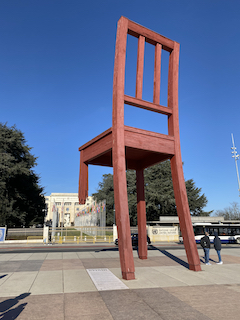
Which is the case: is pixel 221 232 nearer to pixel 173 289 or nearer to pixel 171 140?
pixel 171 140

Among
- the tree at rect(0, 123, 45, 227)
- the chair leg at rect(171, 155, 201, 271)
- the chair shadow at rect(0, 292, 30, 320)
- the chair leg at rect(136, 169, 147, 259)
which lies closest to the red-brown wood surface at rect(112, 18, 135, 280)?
the chair leg at rect(171, 155, 201, 271)

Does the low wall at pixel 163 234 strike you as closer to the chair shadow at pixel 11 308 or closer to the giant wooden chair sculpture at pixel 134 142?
the giant wooden chair sculpture at pixel 134 142

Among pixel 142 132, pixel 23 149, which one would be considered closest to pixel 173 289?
pixel 142 132

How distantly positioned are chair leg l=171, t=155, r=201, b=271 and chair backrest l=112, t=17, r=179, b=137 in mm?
1817

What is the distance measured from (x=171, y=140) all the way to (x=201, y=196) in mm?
48474

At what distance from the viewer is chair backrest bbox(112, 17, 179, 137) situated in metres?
9.73

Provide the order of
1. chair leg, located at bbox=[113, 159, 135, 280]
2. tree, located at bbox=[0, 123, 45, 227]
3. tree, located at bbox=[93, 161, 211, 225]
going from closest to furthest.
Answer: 1. chair leg, located at bbox=[113, 159, 135, 280]
2. tree, located at bbox=[0, 123, 45, 227]
3. tree, located at bbox=[93, 161, 211, 225]

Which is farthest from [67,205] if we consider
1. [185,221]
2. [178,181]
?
[185,221]

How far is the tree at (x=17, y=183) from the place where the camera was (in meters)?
39.5

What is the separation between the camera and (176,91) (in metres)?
11.5

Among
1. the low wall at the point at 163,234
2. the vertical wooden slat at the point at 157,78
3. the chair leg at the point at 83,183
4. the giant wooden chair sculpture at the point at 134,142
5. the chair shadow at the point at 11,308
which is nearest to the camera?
the chair shadow at the point at 11,308

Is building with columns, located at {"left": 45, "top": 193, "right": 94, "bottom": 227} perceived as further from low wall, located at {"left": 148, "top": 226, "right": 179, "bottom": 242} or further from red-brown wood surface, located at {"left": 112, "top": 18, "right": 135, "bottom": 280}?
red-brown wood surface, located at {"left": 112, "top": 18, "right": 135, "bottom": 280}

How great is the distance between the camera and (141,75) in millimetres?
10578

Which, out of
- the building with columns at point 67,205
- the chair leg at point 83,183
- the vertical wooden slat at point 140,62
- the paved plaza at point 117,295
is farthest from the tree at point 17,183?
the building with columns at point 67,205
